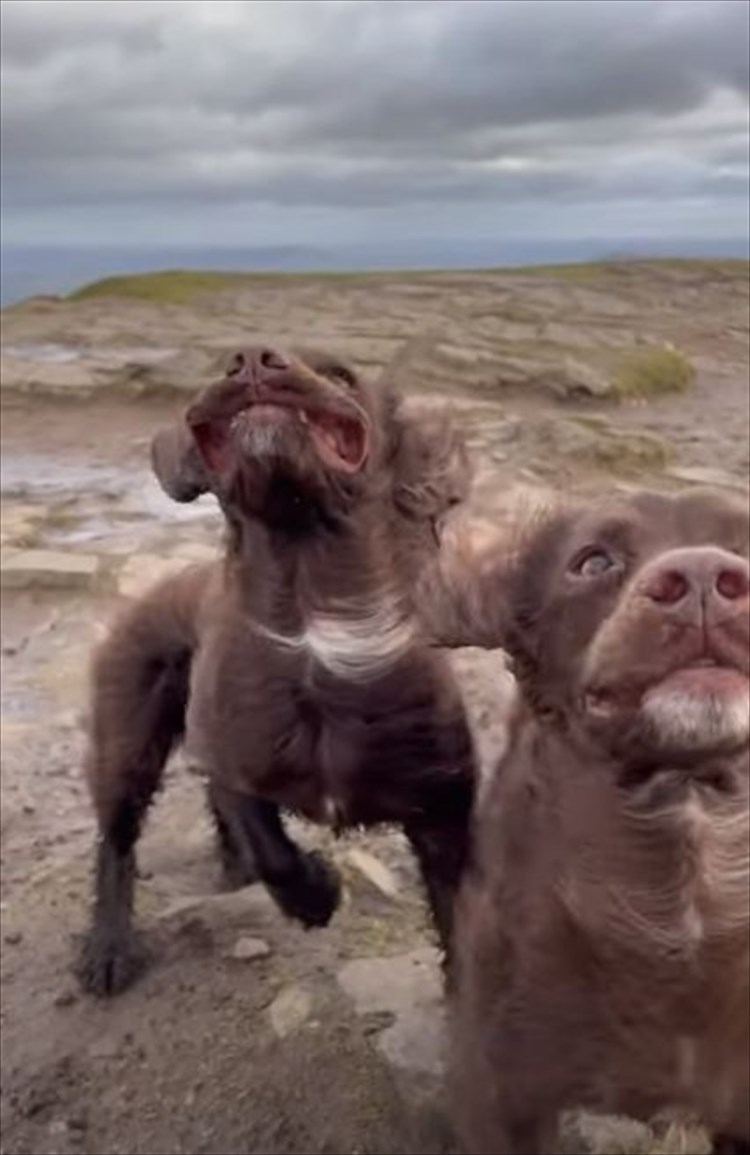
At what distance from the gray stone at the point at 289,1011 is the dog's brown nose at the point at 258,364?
187 centimetres

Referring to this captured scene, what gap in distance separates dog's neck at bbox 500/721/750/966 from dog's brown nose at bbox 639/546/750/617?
1.29ft

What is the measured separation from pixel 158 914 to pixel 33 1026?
0.64 meters

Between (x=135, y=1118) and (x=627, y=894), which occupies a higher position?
(x=627, y=894)

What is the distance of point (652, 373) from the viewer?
833 inches

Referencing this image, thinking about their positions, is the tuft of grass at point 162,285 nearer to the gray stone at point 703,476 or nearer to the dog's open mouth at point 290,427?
the gray stone at point 703,476

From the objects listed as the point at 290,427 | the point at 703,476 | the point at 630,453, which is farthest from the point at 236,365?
the point at 630,453

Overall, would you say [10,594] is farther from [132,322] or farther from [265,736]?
[132,322]

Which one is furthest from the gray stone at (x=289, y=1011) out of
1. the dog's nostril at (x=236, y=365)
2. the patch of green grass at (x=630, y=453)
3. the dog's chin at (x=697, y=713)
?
the patch of green grass at (x=630, y=453)

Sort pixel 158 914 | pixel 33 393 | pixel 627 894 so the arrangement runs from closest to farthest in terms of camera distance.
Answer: pixel 627 894
pixel 158 914
pixel 33 393

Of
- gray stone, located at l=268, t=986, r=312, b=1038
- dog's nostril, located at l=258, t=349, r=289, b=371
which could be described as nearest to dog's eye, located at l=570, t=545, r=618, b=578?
dog's nostril, located at l=258, t=349, r=289, b=371

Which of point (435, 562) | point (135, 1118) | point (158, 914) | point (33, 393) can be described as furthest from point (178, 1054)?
point (33, 393)

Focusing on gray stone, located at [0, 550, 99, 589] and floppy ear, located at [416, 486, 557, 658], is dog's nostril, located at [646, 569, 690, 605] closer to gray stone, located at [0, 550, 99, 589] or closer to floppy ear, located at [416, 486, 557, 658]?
floppy ear, located at [416, 486, 557, 658]

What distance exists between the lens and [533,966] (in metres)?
4.10

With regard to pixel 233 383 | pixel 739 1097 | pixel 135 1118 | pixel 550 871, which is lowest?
pixel 135 1118
